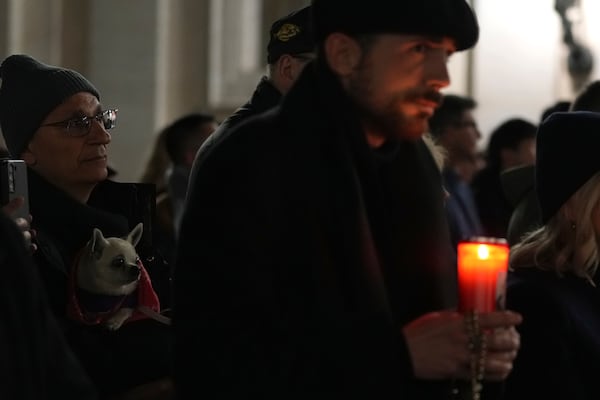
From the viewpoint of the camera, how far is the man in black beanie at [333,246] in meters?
3.36

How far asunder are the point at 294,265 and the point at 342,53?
450 mm

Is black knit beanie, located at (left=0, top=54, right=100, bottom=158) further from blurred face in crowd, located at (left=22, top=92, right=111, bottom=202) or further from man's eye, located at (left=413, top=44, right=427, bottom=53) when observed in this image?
man's eye, located at (left=413, top=44, right=427, bottom=53)

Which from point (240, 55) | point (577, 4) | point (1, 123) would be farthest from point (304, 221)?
point (240, 55)

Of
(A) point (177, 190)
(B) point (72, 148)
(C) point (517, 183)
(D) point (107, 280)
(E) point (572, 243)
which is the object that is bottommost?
(A) point (177, 190)

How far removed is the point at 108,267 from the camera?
459 cm

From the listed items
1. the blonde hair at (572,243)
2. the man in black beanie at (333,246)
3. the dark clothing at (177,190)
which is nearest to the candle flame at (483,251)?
the man in black beanie at (333,246)

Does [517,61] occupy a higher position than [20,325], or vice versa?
[20,325]

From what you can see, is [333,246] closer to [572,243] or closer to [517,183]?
[572,243]

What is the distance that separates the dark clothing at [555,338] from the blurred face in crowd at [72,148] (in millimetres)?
1251

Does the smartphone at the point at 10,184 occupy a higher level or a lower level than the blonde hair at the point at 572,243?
higher

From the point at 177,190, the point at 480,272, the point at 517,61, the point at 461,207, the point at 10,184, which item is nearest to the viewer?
the point at 480,272

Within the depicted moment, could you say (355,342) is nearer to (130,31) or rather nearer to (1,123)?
(1,123)

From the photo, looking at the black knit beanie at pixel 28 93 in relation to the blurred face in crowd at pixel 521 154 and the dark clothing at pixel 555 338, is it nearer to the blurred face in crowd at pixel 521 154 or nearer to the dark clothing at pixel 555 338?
the dark clothing at pixel 555 338

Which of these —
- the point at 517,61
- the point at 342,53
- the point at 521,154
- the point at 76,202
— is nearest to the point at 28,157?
the point at 76,202
